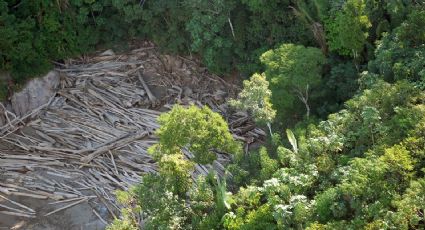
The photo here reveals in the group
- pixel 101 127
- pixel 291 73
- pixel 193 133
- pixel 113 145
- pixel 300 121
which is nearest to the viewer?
pixel 193 133

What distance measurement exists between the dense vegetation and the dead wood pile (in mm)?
888

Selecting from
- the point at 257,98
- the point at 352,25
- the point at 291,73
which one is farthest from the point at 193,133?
the point at 352,25

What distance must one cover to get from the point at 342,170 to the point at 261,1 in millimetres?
4556

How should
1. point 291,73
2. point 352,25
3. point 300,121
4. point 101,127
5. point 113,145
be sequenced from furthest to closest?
point 101,127 < point 113,145 < point 300,121 < point 352,25 < point 291,73

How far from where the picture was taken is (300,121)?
31.4 ft

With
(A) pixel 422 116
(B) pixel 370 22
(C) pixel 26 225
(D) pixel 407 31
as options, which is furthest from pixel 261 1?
(C) pixel 26 225

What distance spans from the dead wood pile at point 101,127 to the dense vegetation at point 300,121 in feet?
2.91

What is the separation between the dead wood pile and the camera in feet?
33.4

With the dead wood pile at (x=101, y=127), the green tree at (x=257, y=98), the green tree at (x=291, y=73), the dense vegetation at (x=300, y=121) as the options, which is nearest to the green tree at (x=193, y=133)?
the dense vegetation at (x=300, y=121)

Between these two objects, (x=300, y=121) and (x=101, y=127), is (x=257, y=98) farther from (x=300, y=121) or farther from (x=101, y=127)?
(x=101, y=127)

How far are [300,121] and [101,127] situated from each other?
13.5 feet

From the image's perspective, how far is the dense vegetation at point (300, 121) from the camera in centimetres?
694

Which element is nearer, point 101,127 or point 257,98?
point 257,98

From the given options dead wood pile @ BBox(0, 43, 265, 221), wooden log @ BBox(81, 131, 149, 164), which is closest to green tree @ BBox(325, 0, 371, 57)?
dead wood pile @ BBox(0, 43, 265, 221)
